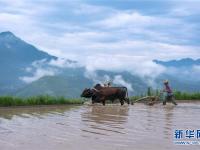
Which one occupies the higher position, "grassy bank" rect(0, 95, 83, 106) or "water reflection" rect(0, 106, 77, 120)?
"grassy bank" rect(0, 95, 83, 106)

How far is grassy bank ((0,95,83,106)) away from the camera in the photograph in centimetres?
2222

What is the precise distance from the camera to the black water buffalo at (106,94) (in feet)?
82.3

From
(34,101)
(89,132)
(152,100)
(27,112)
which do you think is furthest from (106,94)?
(89,132)

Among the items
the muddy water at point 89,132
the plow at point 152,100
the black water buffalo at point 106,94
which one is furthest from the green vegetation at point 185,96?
the muddy water at point 89,132

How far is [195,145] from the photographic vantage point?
10.0m

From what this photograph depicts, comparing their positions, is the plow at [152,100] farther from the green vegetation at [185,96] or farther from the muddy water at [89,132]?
the muddy water at [89,132]

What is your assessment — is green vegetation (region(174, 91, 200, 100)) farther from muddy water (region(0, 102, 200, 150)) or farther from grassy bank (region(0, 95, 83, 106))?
muddy water (region(0, 102, 200, 150))

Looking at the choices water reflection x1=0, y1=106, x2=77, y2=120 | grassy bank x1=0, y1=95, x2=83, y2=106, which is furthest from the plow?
water reflection x1=0, y1=106, x2=77, y2=120

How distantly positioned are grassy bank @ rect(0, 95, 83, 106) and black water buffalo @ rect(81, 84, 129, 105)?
0.83 meters

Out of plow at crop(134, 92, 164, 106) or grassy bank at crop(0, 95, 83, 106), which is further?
plow at crop(134, 92, 164, 106)

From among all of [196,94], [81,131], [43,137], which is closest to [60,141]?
[43,137]

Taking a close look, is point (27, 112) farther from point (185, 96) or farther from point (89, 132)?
point (185, 96)

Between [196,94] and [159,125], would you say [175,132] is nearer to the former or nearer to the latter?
[159,125]

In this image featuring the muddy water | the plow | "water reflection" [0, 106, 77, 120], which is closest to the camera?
the muddy water
